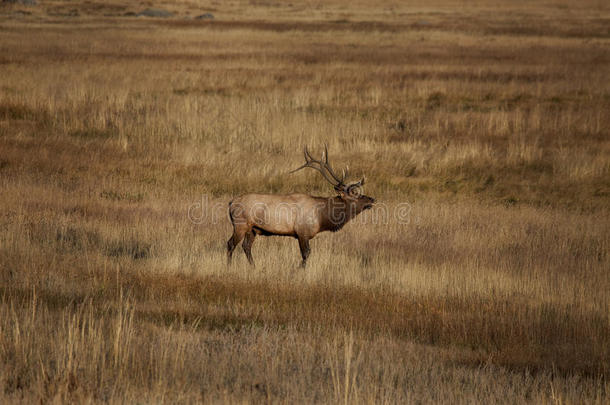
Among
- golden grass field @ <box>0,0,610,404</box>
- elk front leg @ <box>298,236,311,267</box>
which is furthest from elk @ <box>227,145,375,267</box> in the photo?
golden grass field @ <box>0,0,610,404</box>

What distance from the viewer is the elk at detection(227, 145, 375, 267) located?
9867 millimetres

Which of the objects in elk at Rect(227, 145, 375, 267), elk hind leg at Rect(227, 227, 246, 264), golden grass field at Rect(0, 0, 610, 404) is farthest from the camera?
elk hind leg at Rect(227, 227, 246, 264)

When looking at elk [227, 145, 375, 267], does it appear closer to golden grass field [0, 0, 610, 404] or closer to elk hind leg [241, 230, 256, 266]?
elk hind leg [241, 230, 256, 266]

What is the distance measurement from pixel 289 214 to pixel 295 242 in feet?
6.27

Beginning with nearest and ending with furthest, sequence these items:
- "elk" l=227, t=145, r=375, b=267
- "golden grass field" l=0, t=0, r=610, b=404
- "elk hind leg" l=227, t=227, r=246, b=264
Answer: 1. "golden grass field" l=0, t=0, r=610, b=404
2. "elk" l=227, t=145, r=375, b=267
3. "elk hind leg" l=227, t=227, r=246, b=264

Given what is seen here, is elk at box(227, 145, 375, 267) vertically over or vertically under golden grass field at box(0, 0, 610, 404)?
over

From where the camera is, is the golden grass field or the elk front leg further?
the elk front leg

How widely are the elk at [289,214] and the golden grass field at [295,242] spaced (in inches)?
14.7

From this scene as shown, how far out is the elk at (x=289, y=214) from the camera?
9.87m

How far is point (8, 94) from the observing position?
23.1 m

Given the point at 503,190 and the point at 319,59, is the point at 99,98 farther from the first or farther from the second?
the point at 319,59

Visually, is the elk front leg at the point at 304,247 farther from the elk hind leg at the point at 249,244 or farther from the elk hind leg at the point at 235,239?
the elk hind leg at the point at 235,239

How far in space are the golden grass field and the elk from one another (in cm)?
37

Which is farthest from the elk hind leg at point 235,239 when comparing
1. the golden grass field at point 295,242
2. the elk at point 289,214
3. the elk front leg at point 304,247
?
the elk front leg at point 304,247
